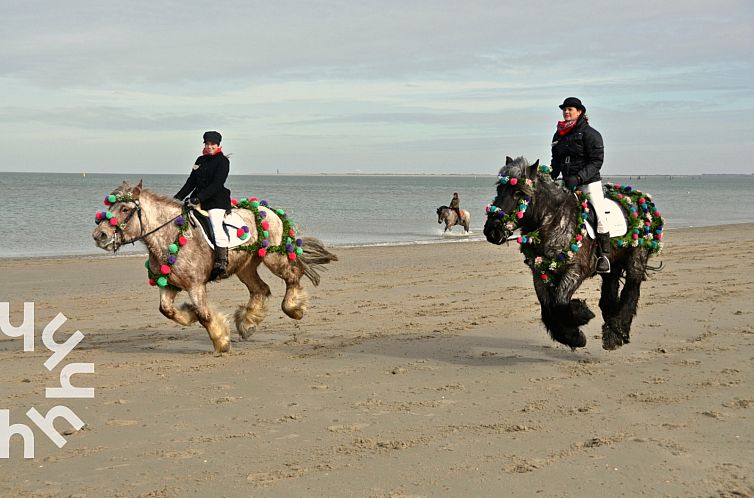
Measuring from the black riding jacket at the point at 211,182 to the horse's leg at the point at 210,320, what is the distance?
3.27 feet

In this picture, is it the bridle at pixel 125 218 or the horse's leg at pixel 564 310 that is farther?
the bridle at pixel 125 218

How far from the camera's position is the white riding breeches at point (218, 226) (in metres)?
9.88

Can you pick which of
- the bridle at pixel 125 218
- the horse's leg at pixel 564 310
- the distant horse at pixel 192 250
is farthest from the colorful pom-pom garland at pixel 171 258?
the horse's leg at pixel 564 310

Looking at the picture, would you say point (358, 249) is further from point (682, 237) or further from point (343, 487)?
point (343, 487)

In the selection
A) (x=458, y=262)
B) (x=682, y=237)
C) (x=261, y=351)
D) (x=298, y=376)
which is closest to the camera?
(x=298, y=376)

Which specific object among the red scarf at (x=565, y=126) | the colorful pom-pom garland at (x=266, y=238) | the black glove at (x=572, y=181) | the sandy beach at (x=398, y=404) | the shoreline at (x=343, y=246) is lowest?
the shoreline at (x=343, y=246)

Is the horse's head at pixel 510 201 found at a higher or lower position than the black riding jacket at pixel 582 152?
lower

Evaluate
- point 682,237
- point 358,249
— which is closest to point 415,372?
point 358,249

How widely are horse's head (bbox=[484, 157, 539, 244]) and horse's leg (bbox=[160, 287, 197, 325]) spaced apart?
366 cm

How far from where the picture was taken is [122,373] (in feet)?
28.3

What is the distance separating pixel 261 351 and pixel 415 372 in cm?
217

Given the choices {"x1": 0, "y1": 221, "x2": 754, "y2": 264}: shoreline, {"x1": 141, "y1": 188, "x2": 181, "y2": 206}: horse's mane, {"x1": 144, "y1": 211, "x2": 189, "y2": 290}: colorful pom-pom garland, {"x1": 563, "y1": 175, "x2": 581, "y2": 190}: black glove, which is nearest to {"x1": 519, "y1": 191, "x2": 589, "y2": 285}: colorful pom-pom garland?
{"x1": 563, "y1": 175, "x2": 581, "y2": 190}: black glove

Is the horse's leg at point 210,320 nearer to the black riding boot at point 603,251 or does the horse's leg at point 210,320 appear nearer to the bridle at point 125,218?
the bridle at point 125,218

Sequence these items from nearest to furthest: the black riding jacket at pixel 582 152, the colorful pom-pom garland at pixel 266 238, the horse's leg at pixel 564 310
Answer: the horse's leg at pixel 564 310, the black riding jacket at pixel 582 152, the colorful pom-pom garland at pixel 266 238
